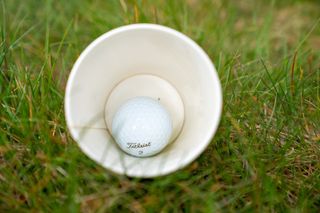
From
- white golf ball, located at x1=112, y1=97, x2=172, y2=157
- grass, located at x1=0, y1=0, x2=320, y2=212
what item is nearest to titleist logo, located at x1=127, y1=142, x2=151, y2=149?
white golf ball, located at x1=112, y1=97, x2=172, y2=157

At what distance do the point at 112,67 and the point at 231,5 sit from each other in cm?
139

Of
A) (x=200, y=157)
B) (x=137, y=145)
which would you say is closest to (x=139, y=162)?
(x=137, y=145)

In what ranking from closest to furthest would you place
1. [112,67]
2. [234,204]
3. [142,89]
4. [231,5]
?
[234,204]
[112,67]
[142,89]
[231,5]

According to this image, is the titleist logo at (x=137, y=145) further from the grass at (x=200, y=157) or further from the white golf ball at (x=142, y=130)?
the grass at (x=200, y=157)

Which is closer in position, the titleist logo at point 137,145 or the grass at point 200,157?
the grass at point 200,157

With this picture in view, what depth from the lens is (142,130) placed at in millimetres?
1576

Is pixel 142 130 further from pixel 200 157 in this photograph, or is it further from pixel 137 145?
pixel 200 157

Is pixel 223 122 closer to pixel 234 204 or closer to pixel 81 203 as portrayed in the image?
pixel 234 204

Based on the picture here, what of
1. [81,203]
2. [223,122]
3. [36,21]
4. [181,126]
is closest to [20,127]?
[81,203]

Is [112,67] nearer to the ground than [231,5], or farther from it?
farther from it

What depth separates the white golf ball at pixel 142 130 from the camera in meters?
1.57

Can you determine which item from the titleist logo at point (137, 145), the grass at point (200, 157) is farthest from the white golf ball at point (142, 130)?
the grass at point (200, 157)

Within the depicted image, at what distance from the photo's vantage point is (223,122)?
5.63ft

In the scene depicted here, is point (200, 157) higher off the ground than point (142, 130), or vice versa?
point (142, 130)
